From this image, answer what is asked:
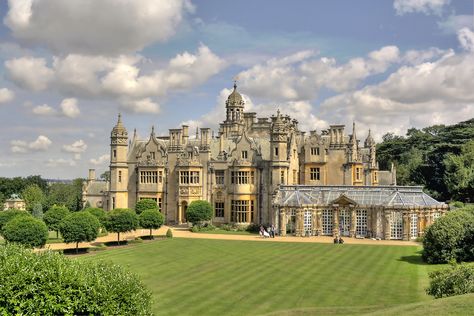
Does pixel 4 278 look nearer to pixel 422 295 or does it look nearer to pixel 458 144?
pixel 422 295

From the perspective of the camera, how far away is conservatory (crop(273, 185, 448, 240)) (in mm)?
53156

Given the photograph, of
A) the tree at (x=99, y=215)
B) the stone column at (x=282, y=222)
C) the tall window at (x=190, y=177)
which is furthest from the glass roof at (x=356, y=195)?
the tree at (x=99, y=215)

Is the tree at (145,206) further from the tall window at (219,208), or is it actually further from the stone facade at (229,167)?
the tall window at (219,208)

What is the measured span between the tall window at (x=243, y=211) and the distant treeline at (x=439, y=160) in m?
28.6

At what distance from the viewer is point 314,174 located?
2744 inches

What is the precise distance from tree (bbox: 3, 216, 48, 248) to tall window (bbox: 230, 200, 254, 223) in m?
28.4

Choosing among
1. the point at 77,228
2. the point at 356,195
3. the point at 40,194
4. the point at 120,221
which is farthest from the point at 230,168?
the point at 40,194

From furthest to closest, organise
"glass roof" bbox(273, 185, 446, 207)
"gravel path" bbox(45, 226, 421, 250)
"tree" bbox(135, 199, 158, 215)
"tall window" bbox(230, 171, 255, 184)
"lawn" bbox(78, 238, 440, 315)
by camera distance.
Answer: "tall window" bbox(230, 171, 255, 184) → "tree" bbox(135, 199, 158, 215) → "glass roof" bbox(273, 185, 446, 207) → "gravel path" bbox(45, 226, 421, 250) → "lawn" bbox(78, 238, 440, 315)

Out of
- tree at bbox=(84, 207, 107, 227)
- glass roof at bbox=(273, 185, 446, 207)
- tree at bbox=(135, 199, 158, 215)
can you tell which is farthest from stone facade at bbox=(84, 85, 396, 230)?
tree at bbox=(84, 207, 107, 227)

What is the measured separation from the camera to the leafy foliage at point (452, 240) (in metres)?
36.5

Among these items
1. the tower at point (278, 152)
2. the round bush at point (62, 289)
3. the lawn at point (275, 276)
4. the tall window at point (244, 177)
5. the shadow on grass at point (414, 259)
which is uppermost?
the tower at point (278, 152)

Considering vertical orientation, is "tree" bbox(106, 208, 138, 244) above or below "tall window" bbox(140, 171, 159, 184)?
below

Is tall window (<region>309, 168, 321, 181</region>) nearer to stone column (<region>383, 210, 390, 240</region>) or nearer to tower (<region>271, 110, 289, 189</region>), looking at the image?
tower (<region>271, 110, 289, 189</region>)

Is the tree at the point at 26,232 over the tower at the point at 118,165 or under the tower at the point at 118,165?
under
